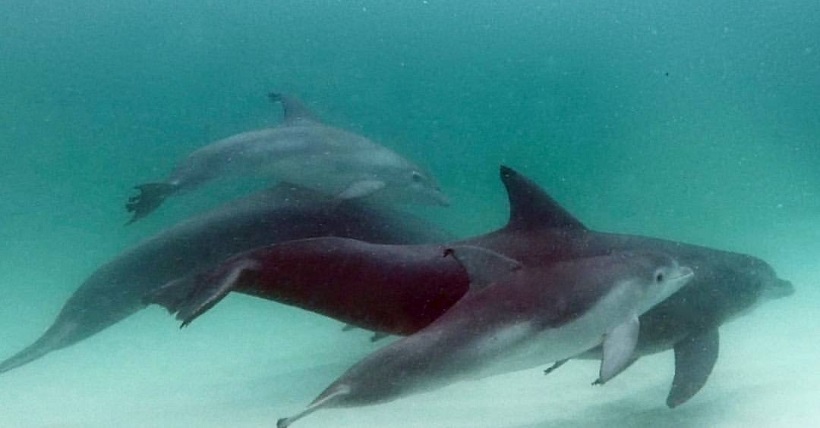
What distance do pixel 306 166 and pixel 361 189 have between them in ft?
2.87

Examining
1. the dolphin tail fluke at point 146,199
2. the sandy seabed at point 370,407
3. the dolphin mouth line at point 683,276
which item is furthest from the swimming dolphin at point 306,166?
the dolphin mouth line at point 683,276

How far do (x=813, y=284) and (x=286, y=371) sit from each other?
8.05 m

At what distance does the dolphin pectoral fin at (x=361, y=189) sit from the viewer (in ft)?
27.8

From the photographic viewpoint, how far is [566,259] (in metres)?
6.18

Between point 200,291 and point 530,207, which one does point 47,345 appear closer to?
point 200,291

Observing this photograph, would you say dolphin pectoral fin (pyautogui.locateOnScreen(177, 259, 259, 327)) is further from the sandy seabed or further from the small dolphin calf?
the sandy seabed

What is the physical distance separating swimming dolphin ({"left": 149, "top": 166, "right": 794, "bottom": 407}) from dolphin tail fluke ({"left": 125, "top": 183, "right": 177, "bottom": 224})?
85.0 inches

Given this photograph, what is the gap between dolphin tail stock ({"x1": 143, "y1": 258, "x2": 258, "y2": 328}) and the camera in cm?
539

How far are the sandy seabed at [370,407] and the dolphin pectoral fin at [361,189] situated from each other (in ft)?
6.94

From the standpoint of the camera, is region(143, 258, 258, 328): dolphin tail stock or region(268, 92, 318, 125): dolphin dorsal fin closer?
region(143, 258, 258, 328): dolphin tail stock

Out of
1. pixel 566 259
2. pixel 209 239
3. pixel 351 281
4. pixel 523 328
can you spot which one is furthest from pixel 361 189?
pixel 523 328

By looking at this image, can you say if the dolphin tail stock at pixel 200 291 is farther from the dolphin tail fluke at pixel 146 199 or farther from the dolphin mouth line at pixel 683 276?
the dolphin mouth line at pixel 683 276

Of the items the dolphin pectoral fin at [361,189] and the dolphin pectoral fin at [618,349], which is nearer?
the dolphin pectoral fin at [618,349]

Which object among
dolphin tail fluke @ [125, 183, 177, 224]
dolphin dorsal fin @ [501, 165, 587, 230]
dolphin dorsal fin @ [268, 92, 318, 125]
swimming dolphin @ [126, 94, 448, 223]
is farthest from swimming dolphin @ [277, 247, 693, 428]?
dolphin dorsal fin @ [268, 92, 318, 125]
